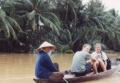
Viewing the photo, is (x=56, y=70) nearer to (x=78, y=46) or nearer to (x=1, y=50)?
(x=1, y=50)

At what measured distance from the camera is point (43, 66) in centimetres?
768

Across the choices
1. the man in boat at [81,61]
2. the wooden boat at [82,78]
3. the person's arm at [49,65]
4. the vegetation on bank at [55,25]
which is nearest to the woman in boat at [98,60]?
the wooden boat at [82,78]

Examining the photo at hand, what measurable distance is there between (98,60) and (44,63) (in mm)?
2606

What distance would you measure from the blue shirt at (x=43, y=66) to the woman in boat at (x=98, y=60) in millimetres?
2080

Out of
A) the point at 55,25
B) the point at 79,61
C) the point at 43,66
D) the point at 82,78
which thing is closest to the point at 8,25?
the point at 55,25

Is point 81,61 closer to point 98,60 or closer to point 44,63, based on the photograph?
point 98,60

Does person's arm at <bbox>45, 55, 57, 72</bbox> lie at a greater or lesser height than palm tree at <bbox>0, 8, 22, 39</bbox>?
greater

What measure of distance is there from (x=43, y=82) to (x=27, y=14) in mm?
16272

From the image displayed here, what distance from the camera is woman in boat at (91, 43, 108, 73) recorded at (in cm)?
962

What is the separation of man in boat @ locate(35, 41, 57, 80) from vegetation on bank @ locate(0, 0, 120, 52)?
13.8 metres

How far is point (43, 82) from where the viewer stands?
7738mm

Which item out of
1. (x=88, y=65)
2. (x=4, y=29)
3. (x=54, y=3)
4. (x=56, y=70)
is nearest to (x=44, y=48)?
(x=56, y=70)

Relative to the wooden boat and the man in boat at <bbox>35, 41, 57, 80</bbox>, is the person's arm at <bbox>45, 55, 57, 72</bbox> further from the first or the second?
the wooden boat

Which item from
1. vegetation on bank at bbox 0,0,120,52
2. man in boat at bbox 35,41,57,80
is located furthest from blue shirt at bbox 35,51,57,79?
vegetation on bank at bbox 0,0,120,52
